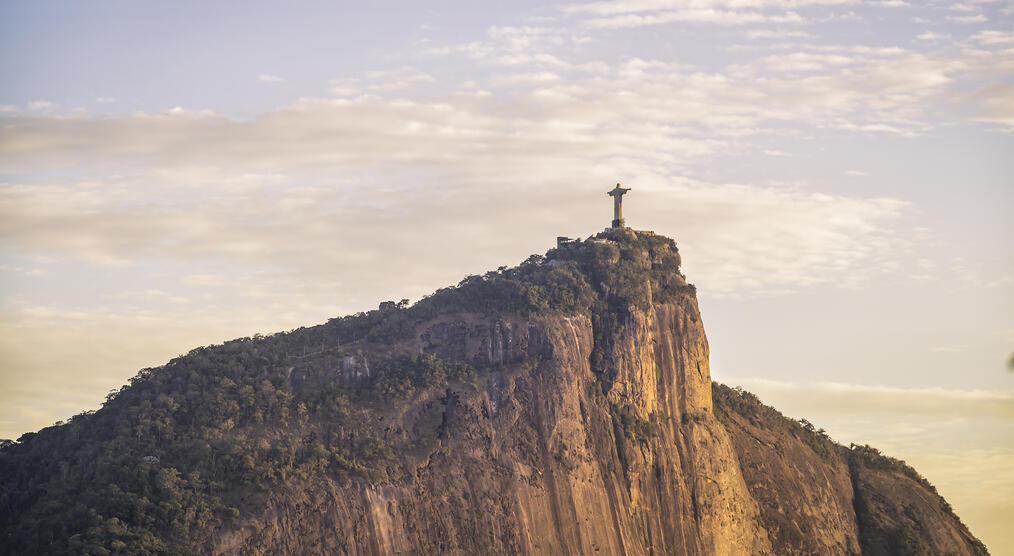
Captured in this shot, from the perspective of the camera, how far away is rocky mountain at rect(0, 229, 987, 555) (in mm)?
84000

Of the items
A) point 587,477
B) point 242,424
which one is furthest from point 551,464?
point 242,424

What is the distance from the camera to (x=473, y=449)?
306 ft

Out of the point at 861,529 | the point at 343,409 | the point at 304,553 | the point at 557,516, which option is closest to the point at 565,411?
the point at 557,516

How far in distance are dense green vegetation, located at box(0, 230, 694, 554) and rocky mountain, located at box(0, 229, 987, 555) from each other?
0.49 feet

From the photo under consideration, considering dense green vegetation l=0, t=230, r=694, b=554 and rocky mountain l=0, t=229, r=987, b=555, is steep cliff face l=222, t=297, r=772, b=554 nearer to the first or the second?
rocky mountain l=0, t=229, r=987, b=555

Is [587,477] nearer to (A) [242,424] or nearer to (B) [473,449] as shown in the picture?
(B) [473,449]

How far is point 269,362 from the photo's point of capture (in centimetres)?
9531

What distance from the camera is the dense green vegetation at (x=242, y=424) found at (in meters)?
81.1

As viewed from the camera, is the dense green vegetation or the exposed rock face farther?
the exposed rock face

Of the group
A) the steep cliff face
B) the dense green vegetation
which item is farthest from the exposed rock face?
the dense green vegetation

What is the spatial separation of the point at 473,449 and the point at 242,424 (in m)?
15.0

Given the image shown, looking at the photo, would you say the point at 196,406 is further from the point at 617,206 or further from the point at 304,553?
the point at 617,206

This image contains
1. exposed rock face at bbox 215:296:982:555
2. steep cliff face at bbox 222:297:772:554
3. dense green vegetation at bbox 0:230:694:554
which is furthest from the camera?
exposed rock face at bbox 215:296:982:555

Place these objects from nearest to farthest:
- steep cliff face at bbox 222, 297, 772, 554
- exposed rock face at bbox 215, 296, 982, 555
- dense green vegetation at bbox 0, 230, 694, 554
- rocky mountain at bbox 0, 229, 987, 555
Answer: dense green vegetation at bbox 0, 230, 694, 554 < rocky mountain at bbox 0, 229, 987, 555 < steep cliff face at bbox 222, 297, 772, 554 < exposed rock face at bbox 215, 296, 982, 555
